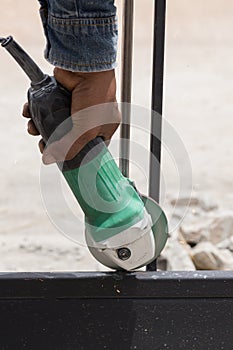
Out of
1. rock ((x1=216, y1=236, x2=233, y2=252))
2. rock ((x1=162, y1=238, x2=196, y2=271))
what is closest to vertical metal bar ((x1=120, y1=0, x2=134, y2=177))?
rock ((x1=162, y1=238, x2=196, y2=271))

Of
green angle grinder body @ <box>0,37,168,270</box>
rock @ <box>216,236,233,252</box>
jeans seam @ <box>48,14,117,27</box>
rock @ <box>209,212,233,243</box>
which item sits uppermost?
jeans seam @ <box>48,14,117,27</box>

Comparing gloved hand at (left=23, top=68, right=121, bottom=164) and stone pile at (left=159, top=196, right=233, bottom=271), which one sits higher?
gloved hand at (left=23, top=68, right=121, bottom=164)

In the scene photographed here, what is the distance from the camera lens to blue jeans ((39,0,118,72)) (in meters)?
1.22

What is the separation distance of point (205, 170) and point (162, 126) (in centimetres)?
234

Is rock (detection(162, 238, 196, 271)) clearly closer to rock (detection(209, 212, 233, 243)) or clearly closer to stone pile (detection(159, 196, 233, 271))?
stone pile (detection(159, 196, 233, 271))

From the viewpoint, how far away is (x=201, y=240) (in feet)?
9.86

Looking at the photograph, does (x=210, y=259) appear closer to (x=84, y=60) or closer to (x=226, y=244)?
(x=226, y=244)

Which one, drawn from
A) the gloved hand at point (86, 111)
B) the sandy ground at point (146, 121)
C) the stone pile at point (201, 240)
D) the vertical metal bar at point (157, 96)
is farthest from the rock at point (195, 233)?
the gloved hand at point (86, 111)

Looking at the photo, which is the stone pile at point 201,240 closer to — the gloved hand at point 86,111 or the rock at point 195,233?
the rock at point 195,233

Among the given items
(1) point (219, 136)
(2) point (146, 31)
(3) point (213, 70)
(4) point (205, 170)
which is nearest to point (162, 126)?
(4) point (205, 170)

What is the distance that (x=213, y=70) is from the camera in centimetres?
487

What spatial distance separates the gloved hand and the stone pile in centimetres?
131

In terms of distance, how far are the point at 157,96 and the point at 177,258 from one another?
1389 millimetres

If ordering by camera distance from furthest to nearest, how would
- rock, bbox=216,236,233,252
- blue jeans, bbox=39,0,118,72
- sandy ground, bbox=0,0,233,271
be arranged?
1. sandy ground, bbox=0,0,233,271
2. rock, bbox=216,236,233,252
3. blue jeans, bbox=39,0,118,72
